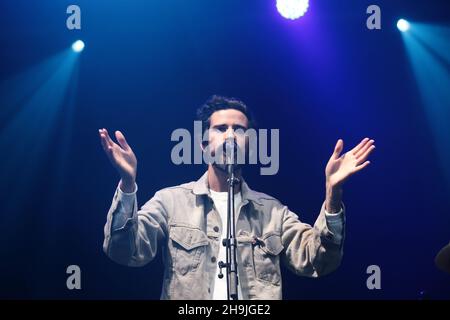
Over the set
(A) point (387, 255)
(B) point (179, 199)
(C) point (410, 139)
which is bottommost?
(A) point (387, 255)

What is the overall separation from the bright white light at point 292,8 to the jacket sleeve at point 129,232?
179cm

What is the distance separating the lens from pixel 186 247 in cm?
350

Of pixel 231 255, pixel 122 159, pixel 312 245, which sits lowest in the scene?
pixel 231 255

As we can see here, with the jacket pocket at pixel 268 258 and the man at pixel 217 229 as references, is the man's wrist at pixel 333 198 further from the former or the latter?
the jacket pocket at pixel 268 258

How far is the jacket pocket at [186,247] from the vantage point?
136 inches

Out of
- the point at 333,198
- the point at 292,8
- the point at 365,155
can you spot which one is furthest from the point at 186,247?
the point at 292,8

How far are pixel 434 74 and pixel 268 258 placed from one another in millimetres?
1971

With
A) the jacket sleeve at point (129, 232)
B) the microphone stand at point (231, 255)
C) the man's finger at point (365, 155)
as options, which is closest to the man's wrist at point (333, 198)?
the man's finger at point (365, 155)

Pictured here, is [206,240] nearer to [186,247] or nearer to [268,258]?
[186,247]

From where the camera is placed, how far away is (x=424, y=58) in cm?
444
